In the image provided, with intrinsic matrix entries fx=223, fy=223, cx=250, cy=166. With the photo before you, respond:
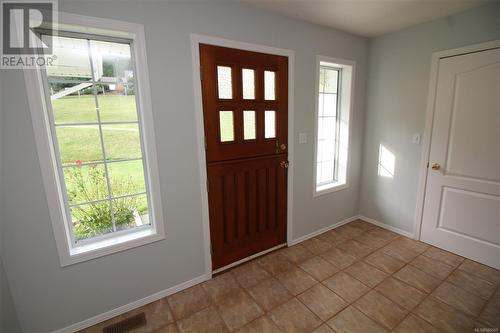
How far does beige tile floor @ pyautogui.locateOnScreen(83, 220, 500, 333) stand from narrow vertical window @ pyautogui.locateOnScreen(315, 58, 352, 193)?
37.8 inches

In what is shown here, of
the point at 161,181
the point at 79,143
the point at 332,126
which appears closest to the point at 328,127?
the point at 332,126

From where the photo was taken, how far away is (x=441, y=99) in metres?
2.32

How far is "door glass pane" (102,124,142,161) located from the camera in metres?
1.66

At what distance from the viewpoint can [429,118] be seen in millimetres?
2428

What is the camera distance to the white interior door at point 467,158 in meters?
2.06

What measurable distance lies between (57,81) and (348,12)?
244cm

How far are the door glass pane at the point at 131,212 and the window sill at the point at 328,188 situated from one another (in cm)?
189

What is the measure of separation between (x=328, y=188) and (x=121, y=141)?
2.35 meters

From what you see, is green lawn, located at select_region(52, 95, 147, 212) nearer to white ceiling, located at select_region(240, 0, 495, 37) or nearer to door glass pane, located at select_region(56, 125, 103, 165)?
door glass pane, located at select_region(56, 125, 103, 165)

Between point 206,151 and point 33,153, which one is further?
point 206,151

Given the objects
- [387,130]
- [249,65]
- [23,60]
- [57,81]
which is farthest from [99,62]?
[387,130]

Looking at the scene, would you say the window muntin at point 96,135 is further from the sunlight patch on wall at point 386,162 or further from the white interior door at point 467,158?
the white interior door at point 467,158

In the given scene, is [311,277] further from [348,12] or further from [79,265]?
[348,12]

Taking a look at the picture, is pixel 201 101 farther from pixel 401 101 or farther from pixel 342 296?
pixel 401 101
